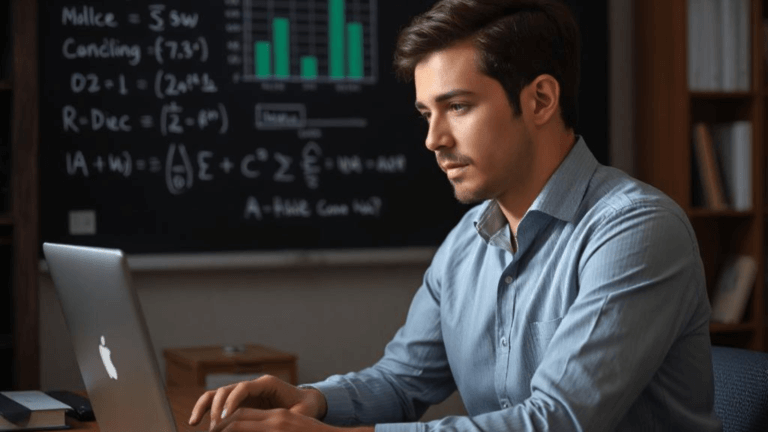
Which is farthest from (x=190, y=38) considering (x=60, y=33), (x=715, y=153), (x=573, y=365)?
(x=573, y=365)

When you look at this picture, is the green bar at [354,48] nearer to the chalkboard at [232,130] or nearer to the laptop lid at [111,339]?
the chalkboard at [232,130]

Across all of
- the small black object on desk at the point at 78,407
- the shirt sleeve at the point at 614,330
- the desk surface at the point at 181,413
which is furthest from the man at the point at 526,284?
the small black object on desk at the point at 78,407

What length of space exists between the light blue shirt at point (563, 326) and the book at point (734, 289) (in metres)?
2.24

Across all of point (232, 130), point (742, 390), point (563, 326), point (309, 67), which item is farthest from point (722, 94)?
point (563, 326)

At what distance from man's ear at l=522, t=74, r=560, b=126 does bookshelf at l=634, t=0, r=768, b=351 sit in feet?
7.43

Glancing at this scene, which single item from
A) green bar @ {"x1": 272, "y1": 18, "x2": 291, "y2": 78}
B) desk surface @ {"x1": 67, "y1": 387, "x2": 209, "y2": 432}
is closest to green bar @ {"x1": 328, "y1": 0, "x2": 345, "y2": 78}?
green bar @ {"x1": 272, "y1": 18, "x2": 291, "y2": 78}

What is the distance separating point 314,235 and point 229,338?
45 cm

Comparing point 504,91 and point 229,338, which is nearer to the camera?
point 504,91

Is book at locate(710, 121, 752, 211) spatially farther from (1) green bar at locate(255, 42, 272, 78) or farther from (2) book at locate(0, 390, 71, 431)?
(2) book at locate(0, 390, 71, 431)

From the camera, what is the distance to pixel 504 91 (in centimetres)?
155

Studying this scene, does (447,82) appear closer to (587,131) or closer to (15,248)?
(15,248)

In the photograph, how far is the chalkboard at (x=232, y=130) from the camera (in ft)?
10.9

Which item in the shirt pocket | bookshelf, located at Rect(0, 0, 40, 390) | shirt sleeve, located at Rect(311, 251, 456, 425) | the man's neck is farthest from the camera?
bookshelf, located at Rect(0, 0, 40, 390)

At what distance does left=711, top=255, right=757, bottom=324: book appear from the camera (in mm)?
3758
